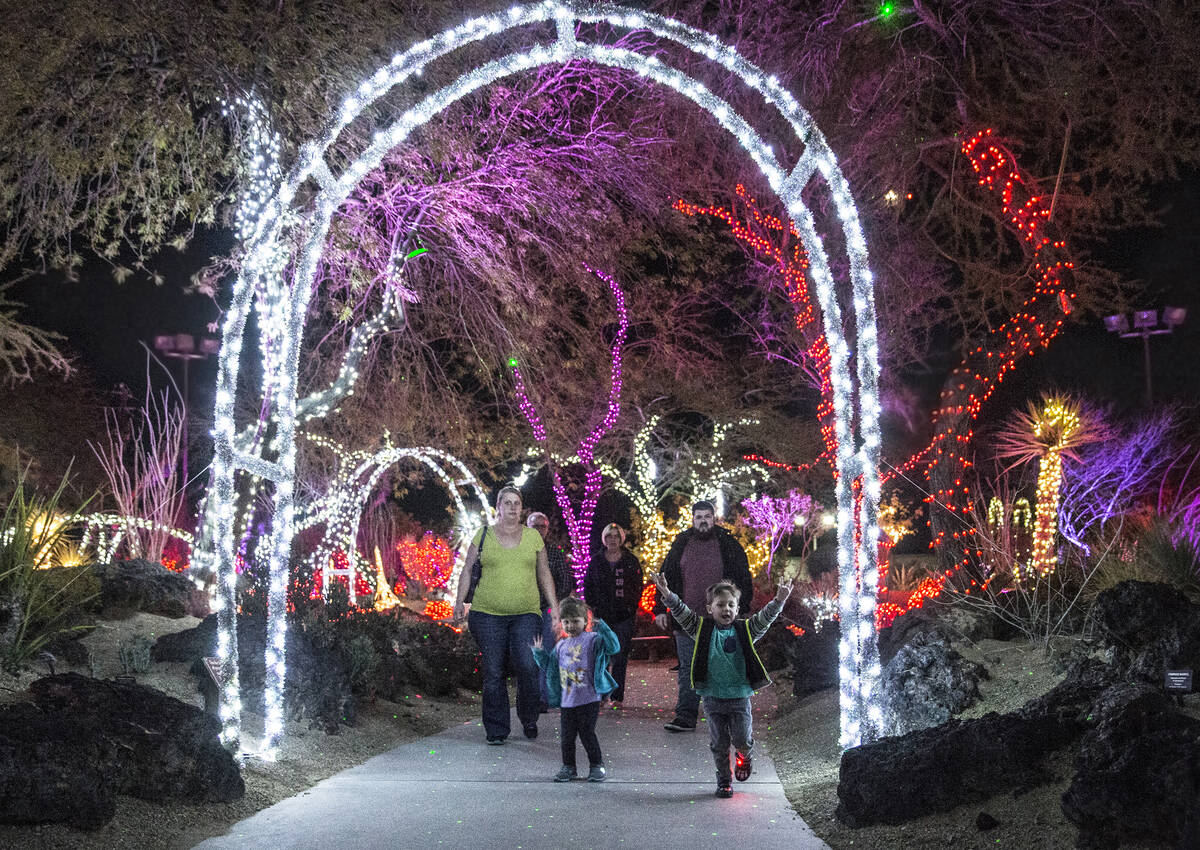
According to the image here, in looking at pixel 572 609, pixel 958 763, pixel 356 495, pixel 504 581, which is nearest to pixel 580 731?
pixel 572 609

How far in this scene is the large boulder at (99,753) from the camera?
4.91m

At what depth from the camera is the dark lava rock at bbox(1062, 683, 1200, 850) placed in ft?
13.3

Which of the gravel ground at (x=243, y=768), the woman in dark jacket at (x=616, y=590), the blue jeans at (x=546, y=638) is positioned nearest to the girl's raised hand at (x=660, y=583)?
the blue jeans at (x=546, y=638)

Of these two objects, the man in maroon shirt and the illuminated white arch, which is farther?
the illuminated white arch

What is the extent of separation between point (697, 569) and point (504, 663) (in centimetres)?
167

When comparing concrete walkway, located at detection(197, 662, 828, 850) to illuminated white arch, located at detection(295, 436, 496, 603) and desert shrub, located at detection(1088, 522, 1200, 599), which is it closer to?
desert shrub, located at detection(1088, 522, 1200, 599)

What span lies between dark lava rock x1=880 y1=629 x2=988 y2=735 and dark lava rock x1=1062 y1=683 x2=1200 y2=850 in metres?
2.56

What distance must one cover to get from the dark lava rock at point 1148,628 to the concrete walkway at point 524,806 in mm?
1949

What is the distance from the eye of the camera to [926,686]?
7387 millimetres

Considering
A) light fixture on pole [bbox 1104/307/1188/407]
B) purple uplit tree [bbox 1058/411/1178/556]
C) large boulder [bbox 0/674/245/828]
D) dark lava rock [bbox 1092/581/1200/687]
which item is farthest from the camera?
light fixture on pole [bbox 1104/307/1188/407]

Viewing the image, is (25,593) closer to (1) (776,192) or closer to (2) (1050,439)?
(1) (776,192)

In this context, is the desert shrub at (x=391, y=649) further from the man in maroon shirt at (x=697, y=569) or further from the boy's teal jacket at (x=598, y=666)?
the man in maroon shirt at (x=697, y=569)

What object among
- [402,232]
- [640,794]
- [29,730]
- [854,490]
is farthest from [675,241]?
[29,730]

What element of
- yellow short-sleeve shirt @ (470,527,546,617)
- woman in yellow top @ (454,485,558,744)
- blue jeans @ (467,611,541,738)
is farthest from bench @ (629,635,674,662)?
yellow short-sleeve shirt @ (470,527,546,617)
